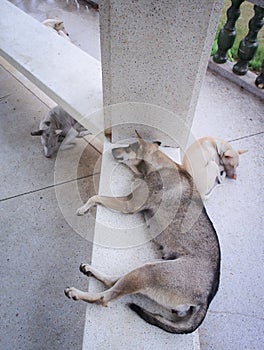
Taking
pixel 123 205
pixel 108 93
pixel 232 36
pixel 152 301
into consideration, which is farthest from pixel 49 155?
pixel 232 36

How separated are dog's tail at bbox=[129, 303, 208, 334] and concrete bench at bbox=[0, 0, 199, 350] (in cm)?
4

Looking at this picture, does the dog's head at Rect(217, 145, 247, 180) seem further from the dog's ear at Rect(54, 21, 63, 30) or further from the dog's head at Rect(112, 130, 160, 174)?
the dog's ear at Rect(54, 21, 63, 30)

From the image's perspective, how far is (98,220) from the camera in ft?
6.71

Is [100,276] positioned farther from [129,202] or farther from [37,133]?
[37,133]

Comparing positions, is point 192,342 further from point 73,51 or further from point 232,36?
point 232,36

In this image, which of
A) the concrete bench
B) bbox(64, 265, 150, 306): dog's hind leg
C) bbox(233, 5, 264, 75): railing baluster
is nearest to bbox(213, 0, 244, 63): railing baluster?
bbox(233, 5, 264, 75): railing baluster

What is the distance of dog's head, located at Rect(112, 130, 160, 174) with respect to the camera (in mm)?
2195

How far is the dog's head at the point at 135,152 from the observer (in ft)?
7.20

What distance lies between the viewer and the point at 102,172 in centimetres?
229

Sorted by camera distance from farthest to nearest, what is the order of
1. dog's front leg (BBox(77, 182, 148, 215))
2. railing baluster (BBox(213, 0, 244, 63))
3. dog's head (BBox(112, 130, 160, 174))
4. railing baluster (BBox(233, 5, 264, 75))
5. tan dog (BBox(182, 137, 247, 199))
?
1. railing baluster (BBox(213, 0, 244, 63))
2. railing baluster (BBox(233, 5, 264, 75))
3. tan dog (BBox(182, 137, 247, 199))
4. dog's head (BBox(112, 130, 160, 174))
5. dog's front leg (BBox(77, 182, 148, 215))

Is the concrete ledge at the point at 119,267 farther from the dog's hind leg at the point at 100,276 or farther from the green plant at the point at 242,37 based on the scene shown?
the green plant at the point at 242,37

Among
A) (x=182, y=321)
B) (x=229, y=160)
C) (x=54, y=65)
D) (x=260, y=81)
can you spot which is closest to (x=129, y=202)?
(x=182, y=321)

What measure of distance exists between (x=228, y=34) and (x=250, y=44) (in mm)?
287

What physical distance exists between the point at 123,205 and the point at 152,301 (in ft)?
2.04
